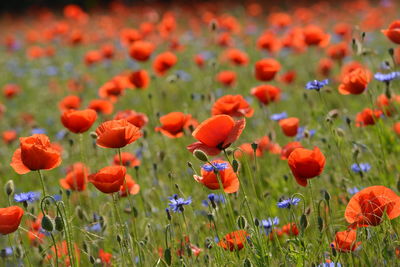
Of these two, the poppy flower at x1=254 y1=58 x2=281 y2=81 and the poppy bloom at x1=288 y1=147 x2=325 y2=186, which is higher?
the poppy bloom at x1=288 y1=147 x2=325 y2=186

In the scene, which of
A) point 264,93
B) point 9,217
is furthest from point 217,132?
point 264,93

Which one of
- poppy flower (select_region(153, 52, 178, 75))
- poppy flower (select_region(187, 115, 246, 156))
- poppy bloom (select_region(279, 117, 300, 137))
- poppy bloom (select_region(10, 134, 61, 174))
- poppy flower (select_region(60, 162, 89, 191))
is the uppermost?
poppy flower (select_region(187, 115, 246, 156))

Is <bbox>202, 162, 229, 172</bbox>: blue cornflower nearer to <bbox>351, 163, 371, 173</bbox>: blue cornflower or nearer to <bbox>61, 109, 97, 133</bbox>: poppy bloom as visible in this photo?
<bbox>61, 109, 97, 133</bbox>: poppy bloom

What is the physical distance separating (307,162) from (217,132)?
310mm

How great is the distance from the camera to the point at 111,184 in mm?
1956

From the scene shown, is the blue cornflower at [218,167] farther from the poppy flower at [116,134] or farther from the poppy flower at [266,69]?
the poppy flower at [266,69]

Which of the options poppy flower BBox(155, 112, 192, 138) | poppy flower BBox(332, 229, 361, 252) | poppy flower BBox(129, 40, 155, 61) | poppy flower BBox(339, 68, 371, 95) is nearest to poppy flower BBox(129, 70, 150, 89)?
poppy flower BBox(129, 40, 155, 61)

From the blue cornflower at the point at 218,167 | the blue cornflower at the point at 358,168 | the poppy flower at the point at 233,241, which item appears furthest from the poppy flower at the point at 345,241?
the blue cornflower at the point at 358,168

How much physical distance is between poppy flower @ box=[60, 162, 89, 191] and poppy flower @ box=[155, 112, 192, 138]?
0.43 m

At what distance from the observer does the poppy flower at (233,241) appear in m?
2.01

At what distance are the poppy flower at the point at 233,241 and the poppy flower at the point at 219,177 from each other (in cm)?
15

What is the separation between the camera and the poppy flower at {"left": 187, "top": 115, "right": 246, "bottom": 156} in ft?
6.21

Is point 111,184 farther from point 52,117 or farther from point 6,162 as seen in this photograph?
point 52,117

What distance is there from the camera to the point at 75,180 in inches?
108
